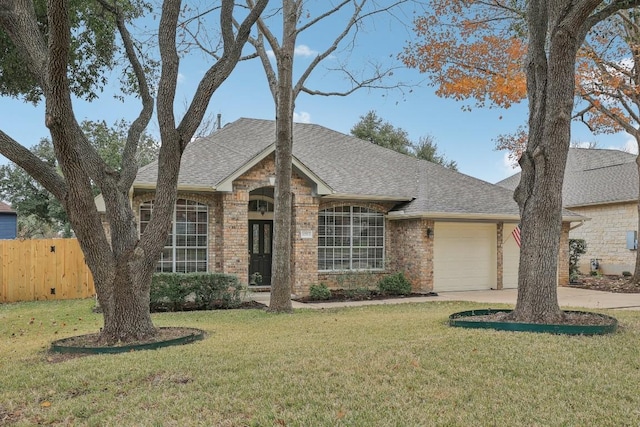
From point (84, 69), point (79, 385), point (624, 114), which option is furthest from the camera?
point (624, 114)

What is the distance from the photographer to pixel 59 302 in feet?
45.7

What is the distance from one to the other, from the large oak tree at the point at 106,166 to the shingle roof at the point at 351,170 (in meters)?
5.91

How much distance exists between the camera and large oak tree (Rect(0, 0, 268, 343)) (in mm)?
6766

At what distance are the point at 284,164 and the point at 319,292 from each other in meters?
4.32

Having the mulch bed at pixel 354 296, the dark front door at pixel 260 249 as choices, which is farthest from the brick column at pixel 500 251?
the dark front door at pixel 260 249

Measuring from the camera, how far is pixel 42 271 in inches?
578

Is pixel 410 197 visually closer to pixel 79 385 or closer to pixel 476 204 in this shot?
pixel 476 204

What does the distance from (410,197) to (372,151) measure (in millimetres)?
4151

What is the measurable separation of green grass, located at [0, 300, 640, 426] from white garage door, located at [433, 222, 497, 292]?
8502 mm

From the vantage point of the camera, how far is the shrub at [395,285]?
15227mm

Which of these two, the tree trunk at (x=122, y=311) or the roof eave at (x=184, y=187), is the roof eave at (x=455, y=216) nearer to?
the roof eave at (x=184, y=187)

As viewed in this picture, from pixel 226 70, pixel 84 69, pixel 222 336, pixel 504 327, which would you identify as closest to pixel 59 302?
pixel 84 69

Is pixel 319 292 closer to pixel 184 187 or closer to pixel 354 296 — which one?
pixel 354 296

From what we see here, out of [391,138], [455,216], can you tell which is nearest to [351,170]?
[455,216]
